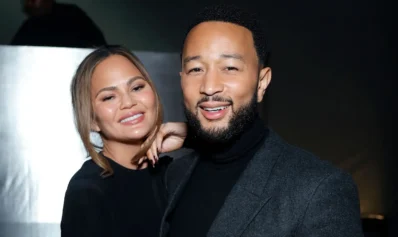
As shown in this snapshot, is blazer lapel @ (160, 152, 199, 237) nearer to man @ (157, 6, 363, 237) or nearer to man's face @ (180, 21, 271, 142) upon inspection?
man @ (157, 6, 363, 237)

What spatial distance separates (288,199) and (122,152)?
1.01m

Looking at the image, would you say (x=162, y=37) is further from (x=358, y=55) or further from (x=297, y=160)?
(x=297, y=160)

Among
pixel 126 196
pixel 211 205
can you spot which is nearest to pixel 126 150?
pixel 126 196

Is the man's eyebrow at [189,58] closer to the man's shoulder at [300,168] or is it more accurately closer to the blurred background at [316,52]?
the man's shoulder at [300,168]

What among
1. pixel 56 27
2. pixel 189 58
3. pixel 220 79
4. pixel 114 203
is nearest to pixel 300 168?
pixel 220 79

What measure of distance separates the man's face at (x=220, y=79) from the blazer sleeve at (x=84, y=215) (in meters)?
0.61

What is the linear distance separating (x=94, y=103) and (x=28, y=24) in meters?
2.04

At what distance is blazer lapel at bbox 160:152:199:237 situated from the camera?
189 cm

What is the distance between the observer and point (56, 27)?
409cm

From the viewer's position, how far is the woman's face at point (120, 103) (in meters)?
2.30

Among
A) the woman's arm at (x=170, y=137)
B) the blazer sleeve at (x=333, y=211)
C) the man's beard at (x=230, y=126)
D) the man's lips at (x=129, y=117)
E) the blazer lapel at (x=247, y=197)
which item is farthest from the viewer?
the woman's arm at (x=170, y=137)

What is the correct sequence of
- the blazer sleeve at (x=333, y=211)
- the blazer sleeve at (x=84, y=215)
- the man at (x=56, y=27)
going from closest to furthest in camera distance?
the blazer sleeve at (x=333, y=211) → the blazer sleeve at (x=84, y=215) → the man at (x=56, y=27)

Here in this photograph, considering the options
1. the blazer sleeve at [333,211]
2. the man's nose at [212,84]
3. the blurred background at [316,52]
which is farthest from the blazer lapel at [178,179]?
the blurred background at [316,52]

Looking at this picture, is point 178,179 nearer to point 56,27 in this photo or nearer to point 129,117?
point 129,117
